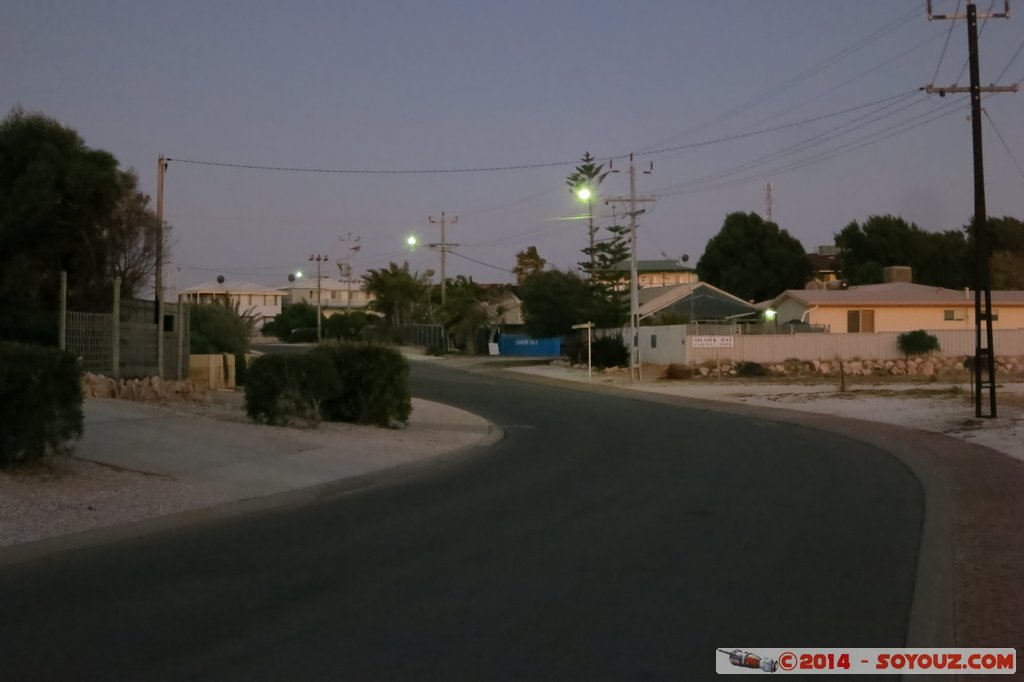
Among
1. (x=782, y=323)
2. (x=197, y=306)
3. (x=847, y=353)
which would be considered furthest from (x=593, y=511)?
(x=782, y=323)

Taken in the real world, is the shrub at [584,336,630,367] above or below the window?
below

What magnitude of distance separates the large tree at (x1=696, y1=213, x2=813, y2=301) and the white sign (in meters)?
36.4

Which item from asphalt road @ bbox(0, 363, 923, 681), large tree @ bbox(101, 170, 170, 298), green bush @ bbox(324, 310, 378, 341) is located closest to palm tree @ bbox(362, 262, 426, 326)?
green bush @ bbox(324, 310, 378, 341)

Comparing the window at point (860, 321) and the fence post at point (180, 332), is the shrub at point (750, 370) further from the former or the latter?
the fence post at point (180, 332)

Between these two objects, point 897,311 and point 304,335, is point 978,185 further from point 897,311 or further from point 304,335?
point 304,335

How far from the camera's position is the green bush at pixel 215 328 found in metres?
37.2

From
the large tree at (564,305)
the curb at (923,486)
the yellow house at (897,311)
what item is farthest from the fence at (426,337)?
the curb at (923,486)

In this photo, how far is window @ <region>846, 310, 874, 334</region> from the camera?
5606 cm

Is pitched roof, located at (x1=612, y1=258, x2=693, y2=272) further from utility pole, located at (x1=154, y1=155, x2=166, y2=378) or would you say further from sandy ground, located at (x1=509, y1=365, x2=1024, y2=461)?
utility pole, located at (x1=154, y1=155, x2=166, y2=378)

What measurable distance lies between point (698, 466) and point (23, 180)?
661 inches

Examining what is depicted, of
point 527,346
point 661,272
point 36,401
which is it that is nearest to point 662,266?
point 661,272

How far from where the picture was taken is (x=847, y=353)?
163 feet

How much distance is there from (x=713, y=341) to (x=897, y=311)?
12.5 m

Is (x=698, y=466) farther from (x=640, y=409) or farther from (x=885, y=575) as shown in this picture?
(x=640, y=409)
